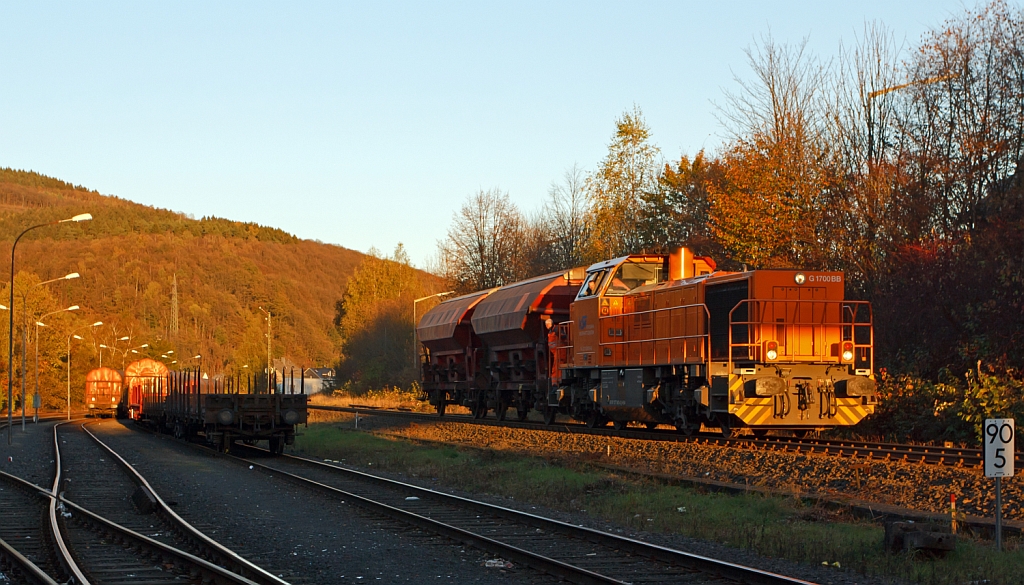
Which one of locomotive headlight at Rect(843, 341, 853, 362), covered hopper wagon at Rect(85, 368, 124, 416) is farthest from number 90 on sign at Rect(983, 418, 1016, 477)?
covered hopper wagon at Rect(85, 368, 124, 416)

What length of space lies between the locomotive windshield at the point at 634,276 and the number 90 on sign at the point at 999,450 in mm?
12419

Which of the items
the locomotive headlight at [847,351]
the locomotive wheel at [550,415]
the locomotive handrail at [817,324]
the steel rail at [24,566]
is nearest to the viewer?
the steel rail at [24,566]

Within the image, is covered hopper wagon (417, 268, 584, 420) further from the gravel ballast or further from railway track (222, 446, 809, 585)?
railway track (222, 446, 809, 585)

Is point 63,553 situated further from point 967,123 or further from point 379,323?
point 379,323

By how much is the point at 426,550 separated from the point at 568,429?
1385 centimetres

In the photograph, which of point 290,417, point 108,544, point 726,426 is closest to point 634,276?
point 726,426

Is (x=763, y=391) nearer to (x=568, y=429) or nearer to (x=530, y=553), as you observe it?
(x=568, y=429)

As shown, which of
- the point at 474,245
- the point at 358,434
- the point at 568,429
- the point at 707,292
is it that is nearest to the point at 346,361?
the point at 474,245

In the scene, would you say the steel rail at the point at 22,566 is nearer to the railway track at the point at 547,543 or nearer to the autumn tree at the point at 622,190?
the railway track at the point at 547,543

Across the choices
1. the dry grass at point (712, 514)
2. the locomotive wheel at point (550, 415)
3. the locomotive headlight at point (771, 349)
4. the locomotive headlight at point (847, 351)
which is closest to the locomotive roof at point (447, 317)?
the locomotive wheel at point (550, 415)

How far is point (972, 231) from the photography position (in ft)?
82.9

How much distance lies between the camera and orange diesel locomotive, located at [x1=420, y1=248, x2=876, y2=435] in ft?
59.3

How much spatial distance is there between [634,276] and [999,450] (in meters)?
12.8

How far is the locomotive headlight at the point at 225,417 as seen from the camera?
23688 millimetres
